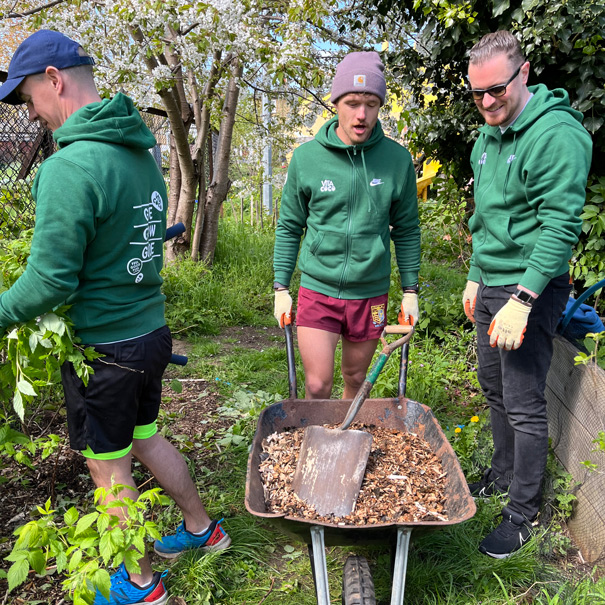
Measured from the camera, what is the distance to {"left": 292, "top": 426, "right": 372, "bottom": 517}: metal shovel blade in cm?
209

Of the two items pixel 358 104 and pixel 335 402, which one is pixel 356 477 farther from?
pixel 358 104

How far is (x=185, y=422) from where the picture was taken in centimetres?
363

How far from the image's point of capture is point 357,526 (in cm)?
173

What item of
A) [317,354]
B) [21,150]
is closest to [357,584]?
[317,354]

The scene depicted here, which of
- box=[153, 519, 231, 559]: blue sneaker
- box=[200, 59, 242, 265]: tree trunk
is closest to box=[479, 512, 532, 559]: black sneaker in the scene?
box=[153, 519, 231, 559]: blue sneaker

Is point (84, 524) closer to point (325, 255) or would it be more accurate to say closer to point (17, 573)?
point (17, 573)

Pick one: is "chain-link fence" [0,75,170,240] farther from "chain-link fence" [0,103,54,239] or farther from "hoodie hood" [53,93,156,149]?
"hoodie hood" [53,93,156,149]

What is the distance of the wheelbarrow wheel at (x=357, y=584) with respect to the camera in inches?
71.4

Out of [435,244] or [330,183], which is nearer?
[330,183]

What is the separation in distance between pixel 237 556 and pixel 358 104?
206 centimetres

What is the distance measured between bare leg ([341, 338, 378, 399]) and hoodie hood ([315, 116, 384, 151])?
939 mm

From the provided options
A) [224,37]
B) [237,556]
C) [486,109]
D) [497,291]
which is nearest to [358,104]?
[486,109]

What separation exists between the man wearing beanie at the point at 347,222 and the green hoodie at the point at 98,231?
79 centimetres

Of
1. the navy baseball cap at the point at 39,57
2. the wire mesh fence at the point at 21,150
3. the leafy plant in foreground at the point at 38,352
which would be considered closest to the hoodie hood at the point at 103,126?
the navy baseball cap at the point at 39,57
